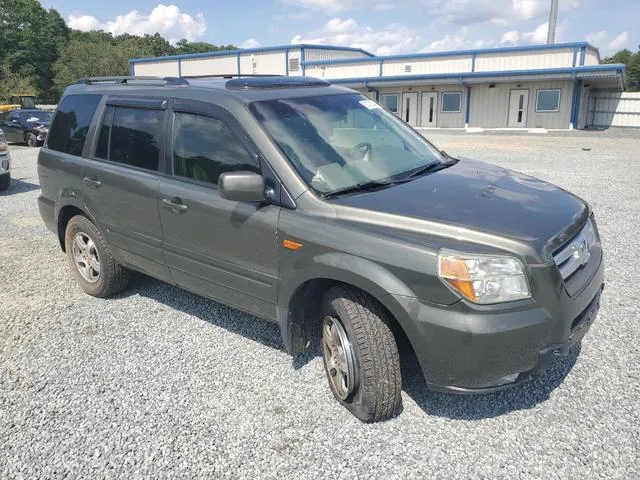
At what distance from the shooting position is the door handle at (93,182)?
4500mm

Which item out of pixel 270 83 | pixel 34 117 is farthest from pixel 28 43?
pixel 270 83

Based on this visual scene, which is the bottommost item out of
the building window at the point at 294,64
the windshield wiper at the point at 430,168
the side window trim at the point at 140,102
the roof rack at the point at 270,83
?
the windshield wiper at the point at 430,168

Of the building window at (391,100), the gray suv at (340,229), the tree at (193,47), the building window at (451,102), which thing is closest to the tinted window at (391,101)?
the building window at (391,100)

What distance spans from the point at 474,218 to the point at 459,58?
31.7 m

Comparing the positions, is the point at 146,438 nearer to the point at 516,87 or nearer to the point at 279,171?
the point at 279,171

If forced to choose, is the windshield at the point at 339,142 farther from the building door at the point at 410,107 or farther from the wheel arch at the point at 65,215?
the building door at the point at 410,107

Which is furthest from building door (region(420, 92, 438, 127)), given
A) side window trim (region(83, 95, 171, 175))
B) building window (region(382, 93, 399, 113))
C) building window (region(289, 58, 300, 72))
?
side window trim (region(83, 95, 171, 175))

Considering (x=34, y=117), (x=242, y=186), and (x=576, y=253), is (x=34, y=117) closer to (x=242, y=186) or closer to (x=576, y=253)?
(x=242, y=186)

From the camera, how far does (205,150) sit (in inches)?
146

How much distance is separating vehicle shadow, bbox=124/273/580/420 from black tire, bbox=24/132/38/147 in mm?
19244

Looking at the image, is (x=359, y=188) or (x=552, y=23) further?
(x=552, y=23)

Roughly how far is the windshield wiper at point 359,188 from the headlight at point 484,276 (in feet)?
2.80

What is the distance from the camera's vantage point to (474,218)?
285 centimetres

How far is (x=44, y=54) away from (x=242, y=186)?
289 ft
